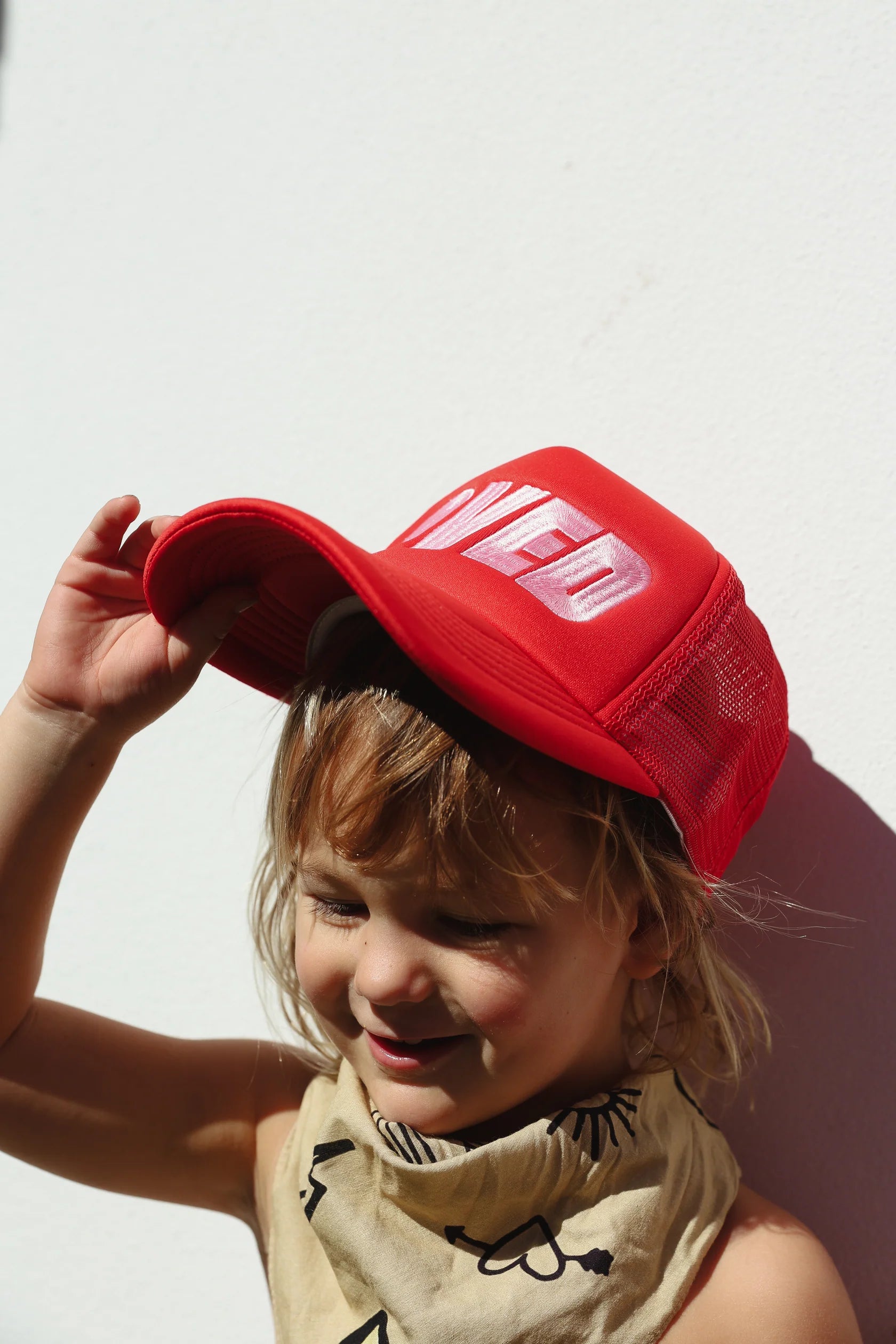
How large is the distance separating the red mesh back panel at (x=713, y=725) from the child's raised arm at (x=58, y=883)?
30cm

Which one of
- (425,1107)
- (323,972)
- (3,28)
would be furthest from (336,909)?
(3,28)

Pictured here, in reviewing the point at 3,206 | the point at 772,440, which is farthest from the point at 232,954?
the point at 3,206

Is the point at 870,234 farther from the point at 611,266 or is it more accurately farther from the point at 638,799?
the point at 638,799

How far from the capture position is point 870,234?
0.91 metres

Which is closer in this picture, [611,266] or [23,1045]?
[23,1045]

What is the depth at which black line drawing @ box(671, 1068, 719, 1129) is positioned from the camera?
2.81ft

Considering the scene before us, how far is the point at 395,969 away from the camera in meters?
0.69

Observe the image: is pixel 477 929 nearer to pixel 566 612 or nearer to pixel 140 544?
pixel 566 612

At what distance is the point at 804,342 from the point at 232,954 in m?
0.78

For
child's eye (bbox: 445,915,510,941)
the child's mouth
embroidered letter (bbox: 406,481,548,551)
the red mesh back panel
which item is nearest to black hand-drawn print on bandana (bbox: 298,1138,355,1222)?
the child's mouth

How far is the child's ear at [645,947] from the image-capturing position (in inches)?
30.5

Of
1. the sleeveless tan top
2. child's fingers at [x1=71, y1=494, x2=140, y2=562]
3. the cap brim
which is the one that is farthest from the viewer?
child's fingers at [x1=71, y1=494, x2=140, y2=562]

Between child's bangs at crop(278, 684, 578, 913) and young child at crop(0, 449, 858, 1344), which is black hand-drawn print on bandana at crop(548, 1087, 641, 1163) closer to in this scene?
young child at crop(0, 449, 858, 1344)

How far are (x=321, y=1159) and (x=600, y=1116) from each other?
0.21 meters
